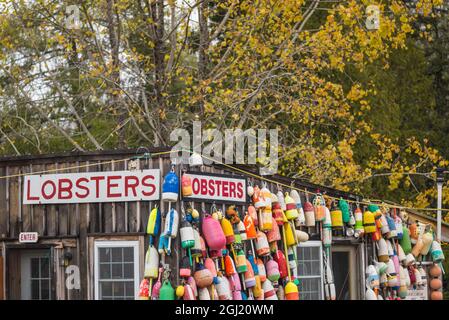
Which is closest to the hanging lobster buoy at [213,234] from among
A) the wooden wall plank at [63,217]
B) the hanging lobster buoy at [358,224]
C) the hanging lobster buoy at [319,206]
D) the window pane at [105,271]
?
the window pane at [105,271]

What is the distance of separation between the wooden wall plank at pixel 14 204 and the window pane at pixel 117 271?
5.14 feet

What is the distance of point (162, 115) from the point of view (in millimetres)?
20578

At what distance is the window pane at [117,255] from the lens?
14359 mm

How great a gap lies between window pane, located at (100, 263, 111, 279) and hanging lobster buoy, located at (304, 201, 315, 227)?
3915 mm

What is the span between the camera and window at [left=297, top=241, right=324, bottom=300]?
17.1 meters

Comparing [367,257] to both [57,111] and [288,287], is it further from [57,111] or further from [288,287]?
[57,111]

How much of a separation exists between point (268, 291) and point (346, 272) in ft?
10.5

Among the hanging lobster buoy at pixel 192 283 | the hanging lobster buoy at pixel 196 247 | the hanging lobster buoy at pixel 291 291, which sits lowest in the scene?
the hanging lobster buoy at pixel 291 291

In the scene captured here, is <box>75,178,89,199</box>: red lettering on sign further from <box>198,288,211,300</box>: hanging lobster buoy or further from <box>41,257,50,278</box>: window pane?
<box>198,288,211,300</box>: hanging lobster buoy

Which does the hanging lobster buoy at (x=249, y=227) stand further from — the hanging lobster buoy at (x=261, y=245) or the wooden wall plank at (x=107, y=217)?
the wooden wall plank at (x=107, y=217)

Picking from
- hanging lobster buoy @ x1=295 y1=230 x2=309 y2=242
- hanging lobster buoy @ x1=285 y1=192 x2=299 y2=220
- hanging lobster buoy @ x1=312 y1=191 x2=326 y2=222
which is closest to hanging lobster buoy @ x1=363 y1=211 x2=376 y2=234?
hanging lobster buoy @ x1=312 y1=191 x2=326 y2=222

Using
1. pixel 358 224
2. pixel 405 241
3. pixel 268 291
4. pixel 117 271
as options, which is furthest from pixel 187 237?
pixel 405 241
